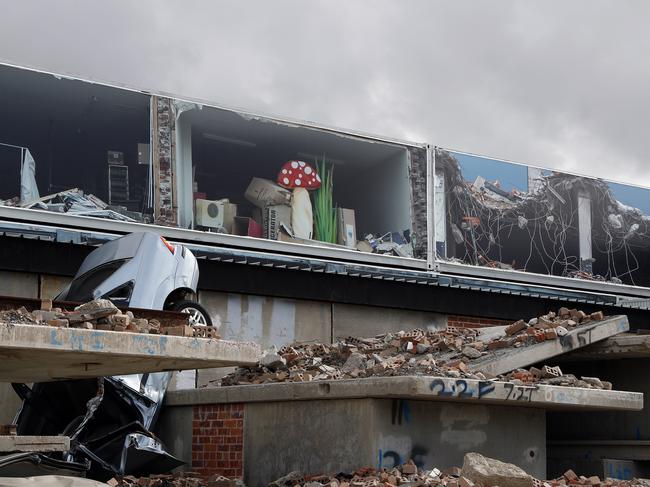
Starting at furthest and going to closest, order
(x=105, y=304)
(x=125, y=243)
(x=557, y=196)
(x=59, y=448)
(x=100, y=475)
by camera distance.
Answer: (x=557, y=196) → (x=125, y=243) → (x=100, y=475) → (x=59, y=448) → (x=105, y=304)

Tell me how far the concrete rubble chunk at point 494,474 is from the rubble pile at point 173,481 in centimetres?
262

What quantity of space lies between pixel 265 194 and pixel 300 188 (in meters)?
0.69

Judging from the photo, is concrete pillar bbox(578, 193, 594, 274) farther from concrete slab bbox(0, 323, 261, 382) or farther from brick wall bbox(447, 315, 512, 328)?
concrete slab bbox(0, 323, 261, 382)

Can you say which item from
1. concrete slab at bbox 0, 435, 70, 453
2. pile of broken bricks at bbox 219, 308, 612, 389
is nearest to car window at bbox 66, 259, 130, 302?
pile of broken bricks at bbox 219, 308, 612, 389

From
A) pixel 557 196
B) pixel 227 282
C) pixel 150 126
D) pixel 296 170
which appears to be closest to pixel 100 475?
pixel 227 282

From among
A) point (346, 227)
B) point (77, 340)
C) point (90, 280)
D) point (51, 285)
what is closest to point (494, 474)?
point (77, 340)

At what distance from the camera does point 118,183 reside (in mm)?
15102

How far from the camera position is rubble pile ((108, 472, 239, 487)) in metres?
10.3

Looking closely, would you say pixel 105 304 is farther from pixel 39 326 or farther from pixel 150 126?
pixel 150 126

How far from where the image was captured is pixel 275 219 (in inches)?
645

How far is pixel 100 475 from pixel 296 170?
753 centimetres

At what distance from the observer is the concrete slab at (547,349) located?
11.7 meters

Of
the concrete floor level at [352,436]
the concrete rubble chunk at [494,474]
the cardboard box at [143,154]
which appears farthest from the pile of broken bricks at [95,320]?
the cardboard box at [143,154]

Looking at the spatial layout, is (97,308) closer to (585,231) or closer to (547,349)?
(547,349)
